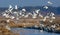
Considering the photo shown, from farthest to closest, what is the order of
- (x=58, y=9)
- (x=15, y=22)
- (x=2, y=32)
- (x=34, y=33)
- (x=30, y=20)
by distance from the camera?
(x=58, y=9), (x=30, y=20), (x=15, y=22), (x=34, y=33), (x=2, y=32)

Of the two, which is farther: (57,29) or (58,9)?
(58,9)

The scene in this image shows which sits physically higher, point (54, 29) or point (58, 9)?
point (58, 9)

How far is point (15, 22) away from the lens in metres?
17.6

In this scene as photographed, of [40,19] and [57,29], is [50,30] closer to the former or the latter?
[57,29]

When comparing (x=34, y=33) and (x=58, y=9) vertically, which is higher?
(x=58, y=9)

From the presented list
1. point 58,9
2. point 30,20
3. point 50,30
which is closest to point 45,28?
point 50,30

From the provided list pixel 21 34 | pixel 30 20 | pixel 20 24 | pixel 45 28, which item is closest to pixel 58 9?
pixel 30 20

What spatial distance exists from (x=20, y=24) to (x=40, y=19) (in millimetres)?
1036

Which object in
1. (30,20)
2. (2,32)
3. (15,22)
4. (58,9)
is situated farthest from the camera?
(58,9)

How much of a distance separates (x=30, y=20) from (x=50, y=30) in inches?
151

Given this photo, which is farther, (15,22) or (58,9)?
(58,9)

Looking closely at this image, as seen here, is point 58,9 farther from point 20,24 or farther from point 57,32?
point 57,32

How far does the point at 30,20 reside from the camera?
63.2 ft

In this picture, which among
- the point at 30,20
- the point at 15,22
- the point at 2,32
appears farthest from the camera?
the point at 30,20
